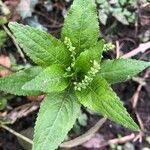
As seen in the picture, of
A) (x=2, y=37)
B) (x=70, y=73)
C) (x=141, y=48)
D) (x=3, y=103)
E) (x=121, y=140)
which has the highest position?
(x=70, y=73)

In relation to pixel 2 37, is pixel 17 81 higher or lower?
higher

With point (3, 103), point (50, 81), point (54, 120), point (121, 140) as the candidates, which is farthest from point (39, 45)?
point (121, 140)

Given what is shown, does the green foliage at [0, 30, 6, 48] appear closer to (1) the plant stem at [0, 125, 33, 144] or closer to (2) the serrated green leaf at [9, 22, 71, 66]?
(1) the plant stem at [0, 125, 33, 144]

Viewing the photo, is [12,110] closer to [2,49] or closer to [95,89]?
[2,49]

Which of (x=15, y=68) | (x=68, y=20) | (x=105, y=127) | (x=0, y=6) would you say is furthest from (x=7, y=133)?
(x=68, y=20)

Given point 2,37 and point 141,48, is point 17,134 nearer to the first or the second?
point 2,37

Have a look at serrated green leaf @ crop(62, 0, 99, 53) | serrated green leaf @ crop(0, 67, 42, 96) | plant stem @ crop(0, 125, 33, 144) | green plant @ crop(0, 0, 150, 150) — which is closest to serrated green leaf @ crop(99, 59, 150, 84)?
green plant @ crop(0, 0, 150, 150)

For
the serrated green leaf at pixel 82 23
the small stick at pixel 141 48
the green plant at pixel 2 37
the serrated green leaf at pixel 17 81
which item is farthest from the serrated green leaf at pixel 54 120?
the small stick at pixel 141 48
